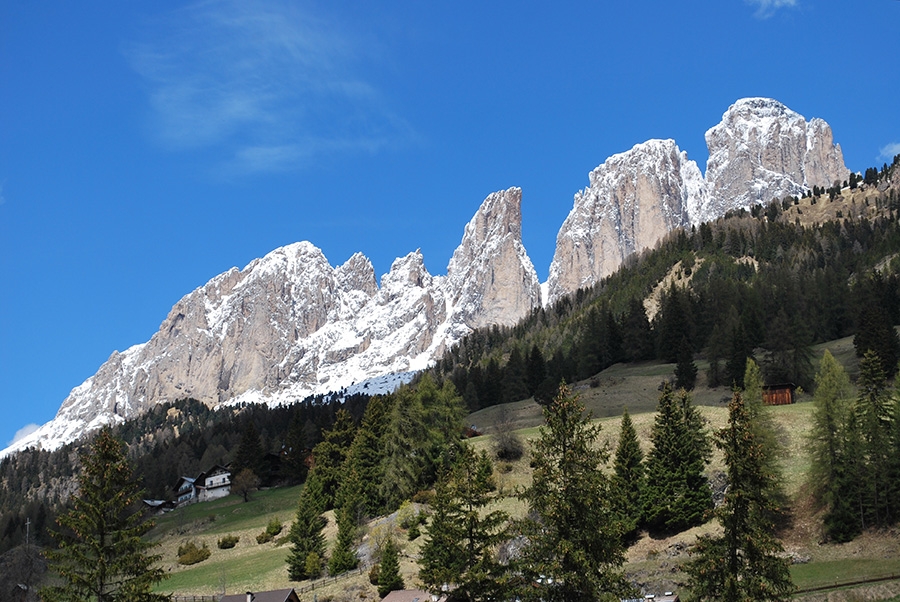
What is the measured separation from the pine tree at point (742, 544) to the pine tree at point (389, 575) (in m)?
25.6

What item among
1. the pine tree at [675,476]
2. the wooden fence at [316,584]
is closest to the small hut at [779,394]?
the pine tree at [675,476]

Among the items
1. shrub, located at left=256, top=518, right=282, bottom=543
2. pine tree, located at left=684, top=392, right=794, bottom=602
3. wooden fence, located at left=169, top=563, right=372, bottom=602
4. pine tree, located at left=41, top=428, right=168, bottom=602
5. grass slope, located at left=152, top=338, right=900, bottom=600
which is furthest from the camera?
shrub, located at left=256, top=518, right=282, bottom=543

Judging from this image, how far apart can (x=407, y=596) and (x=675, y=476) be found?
849 inches

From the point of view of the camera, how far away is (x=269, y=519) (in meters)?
78.7

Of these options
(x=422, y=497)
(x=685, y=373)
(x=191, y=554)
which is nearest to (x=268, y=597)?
(x=422, y=497)

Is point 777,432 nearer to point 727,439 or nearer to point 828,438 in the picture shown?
point 828,438

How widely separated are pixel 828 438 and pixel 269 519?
5201 centimetres

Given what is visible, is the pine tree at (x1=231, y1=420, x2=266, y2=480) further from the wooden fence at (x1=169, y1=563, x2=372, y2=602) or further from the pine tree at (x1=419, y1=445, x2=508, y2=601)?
the pine tree at (x1=419, y1=445, x2=508, y2=601)

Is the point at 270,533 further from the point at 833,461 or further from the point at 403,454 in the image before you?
the point at 833,461

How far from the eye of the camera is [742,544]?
2664cm

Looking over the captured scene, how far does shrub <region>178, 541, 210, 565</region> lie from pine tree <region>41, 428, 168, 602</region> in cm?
4088

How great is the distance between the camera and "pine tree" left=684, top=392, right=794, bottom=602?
86.0 feet

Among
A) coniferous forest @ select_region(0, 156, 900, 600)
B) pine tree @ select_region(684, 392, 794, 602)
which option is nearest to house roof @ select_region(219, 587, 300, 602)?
coniferous forest @ select_region(0, 156, 900, 600)

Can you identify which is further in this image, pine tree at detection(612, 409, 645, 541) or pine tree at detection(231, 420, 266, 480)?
pine tree at detection(231, 420, 266, 480)
